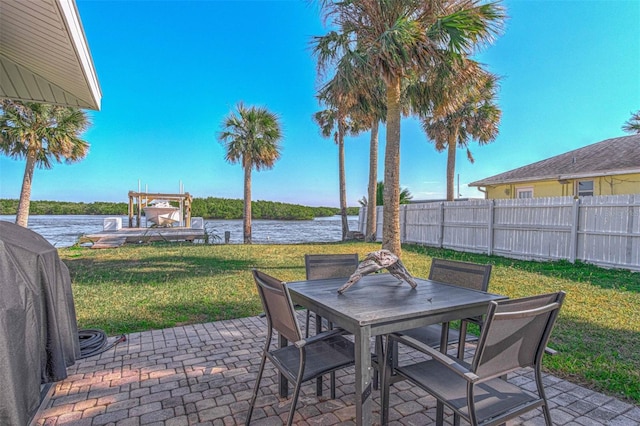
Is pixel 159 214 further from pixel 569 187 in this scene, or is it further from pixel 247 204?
pixel 569 187

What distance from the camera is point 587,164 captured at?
1141 cm

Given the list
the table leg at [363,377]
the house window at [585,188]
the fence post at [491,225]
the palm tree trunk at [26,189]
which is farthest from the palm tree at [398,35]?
the palm tree trunk at [26,189]

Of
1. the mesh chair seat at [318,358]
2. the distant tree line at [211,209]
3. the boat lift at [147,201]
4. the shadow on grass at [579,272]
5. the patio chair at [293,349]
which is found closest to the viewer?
the patio chair at [293,349]

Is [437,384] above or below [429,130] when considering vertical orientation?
below

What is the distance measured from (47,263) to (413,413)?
2922mm

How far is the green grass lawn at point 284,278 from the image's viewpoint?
3.03 metres

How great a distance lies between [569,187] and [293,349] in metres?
13.2

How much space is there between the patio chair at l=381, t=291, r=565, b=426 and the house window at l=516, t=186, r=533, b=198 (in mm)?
13550

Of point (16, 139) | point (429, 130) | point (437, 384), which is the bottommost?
point (437, 384)

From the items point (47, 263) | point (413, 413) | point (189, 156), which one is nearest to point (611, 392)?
point (413, 413)

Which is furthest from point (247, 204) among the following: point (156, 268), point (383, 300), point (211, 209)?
point (211, 209)

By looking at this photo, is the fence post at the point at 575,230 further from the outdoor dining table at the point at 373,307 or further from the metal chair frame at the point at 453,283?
the outdoor dining table at the point at 373,307

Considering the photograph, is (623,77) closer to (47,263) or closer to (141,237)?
(47,263)

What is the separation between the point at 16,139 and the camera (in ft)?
35.5
